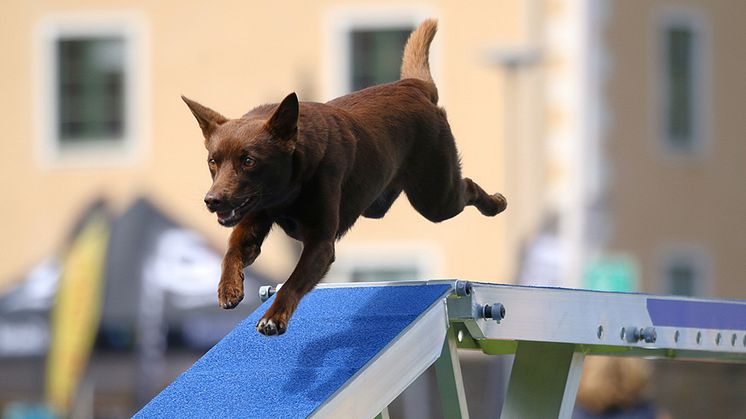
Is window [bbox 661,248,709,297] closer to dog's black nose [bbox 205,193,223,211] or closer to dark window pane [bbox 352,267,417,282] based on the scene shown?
dark window pane [bbox 352,267,417,282]

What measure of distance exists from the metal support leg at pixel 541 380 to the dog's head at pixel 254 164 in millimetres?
1066

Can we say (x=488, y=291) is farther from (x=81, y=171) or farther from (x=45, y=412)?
(x=81, y=171)

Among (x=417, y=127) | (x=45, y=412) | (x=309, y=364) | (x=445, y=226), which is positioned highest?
(x=417, y=127)

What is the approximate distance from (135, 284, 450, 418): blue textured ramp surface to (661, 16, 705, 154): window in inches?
708

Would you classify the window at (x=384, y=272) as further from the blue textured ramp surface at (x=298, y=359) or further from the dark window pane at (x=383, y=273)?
the blue textured ramp surface at (x=298, y=359)

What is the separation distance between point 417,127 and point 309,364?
797 mm

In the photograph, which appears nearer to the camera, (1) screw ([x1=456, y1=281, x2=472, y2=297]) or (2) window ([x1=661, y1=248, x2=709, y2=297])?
(1) screw ([x1=456, y1=281, x2=472, y2=297])

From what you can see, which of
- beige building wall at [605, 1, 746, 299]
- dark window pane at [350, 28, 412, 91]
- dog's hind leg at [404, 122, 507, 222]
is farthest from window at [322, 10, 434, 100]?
dog's hind leg at [404, 122, 507, 222]

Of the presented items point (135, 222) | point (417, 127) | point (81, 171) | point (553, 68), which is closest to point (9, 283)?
point (81, 171)

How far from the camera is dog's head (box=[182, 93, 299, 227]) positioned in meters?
3.97

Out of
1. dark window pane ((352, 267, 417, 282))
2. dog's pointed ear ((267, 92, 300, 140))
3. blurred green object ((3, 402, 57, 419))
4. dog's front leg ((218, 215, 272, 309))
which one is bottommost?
blurred green object ((3, 402, 57, 419))

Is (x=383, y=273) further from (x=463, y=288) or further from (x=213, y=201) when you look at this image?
(x=213, y=201)

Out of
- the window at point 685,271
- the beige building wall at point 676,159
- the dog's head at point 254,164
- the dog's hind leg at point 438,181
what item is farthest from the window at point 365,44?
the dog's head at point 254,164

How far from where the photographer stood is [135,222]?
18719mm
